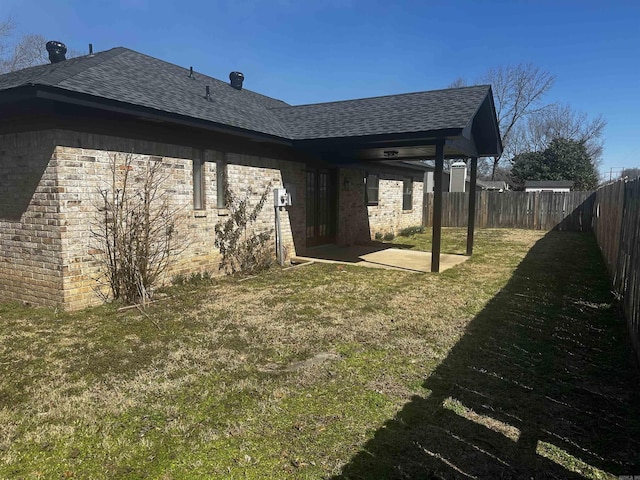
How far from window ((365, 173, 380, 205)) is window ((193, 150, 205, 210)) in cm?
759

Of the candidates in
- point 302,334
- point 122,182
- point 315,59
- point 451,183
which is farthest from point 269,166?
point 451,183

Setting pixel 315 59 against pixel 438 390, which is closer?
pixel 438 390

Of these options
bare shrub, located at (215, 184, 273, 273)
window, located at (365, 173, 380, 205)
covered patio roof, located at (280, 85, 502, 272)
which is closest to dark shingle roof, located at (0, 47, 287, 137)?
covered patio roof, located at (280, 85, 502, 272)

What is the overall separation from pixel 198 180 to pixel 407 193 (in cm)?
1235

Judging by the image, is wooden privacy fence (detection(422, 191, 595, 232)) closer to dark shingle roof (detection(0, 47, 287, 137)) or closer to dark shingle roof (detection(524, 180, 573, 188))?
dark shingle roof (detection(0, 47, 287, 137))

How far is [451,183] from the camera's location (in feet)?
95.3

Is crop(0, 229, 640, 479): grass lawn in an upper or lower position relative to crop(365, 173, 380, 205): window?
lower

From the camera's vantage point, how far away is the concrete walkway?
391 inches

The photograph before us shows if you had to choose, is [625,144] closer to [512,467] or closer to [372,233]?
[372,233]

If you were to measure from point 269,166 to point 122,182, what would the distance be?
3.85m

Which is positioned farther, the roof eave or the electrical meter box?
the electrical meter box

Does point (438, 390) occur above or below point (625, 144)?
below

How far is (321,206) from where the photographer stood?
1249cm

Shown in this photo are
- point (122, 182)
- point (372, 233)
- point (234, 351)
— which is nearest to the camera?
point (234, 351)
